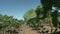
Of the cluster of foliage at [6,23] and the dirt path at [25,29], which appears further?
the dirt path at [25,29]

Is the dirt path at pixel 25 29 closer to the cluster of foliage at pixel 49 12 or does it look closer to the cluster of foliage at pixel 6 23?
the cluster of foliage at pixel 6 23

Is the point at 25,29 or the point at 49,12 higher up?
the point at 49,12

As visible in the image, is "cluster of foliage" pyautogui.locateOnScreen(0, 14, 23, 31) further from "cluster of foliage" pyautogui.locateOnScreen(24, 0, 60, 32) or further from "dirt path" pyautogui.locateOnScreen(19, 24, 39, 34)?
"cluster of foliage" pyautogui.locateOnScreen(24, 0, 60, 32)

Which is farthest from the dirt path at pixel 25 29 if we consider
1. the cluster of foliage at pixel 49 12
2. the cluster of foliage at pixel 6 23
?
the cluster of foliage at pixel 49 12

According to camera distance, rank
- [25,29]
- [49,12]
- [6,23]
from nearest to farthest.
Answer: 1. [49,12]
2. [6,23]
3. [25,29]

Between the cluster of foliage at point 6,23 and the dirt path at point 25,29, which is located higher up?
the cluster of foliage at point 6,23

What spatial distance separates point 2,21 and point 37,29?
25.9ft

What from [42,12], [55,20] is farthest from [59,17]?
[42,12]

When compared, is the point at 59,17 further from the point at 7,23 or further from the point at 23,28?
the point at 23,28

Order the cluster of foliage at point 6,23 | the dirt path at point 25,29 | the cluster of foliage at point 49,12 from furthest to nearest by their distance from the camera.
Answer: the dirt path at point 25,29, the cluster of foliage at point 6,23, the cluster of foliage at point 49,12

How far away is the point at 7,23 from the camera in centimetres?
3750

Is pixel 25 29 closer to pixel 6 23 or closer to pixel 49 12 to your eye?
pixel 6 23

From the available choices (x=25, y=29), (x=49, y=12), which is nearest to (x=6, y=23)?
(x=25, y=29)

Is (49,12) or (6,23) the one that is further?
(6,23)
